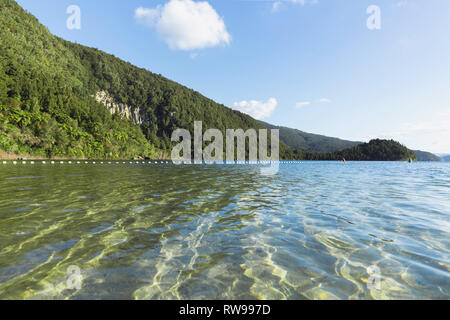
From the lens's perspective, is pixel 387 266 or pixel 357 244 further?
pixel 357 244

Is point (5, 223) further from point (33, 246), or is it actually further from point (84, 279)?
point (84, 279)

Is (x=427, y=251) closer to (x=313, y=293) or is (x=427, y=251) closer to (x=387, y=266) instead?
(x=387, y=266)

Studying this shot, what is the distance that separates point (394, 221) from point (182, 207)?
9.95 m

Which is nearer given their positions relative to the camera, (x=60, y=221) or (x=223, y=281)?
(x=223, y=281)

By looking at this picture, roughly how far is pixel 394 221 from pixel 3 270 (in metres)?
13.4

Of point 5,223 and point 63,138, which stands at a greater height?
point 63,138

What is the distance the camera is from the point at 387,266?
227 inches

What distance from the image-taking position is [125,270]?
5.29 metres

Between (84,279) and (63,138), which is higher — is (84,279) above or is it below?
below
